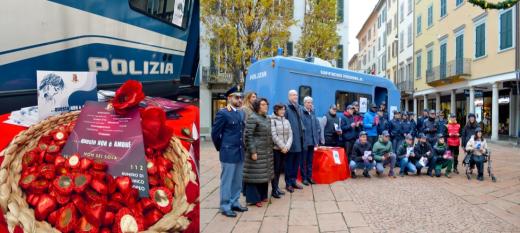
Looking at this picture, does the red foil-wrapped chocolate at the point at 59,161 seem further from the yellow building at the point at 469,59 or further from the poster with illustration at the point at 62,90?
the yellow building at the point at 469,59

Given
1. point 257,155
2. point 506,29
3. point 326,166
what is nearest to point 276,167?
point 257,155

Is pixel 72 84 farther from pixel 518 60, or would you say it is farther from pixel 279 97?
pixel 518 60

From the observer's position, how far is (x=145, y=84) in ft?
5.90

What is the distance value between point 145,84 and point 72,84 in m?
0.32

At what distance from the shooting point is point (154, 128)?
1.60 m

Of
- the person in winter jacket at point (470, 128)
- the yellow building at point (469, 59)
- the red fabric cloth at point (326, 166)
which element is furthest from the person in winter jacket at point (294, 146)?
the yellow building at point (469, 59)

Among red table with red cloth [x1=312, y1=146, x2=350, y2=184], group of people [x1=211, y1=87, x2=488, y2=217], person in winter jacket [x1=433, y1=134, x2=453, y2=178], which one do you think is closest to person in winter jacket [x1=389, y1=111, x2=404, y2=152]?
group of people [x1=211, y1=87, x2=488, y2=217]

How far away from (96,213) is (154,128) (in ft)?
1.29

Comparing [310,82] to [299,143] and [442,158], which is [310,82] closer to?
[299,143]

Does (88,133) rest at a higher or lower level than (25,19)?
lower

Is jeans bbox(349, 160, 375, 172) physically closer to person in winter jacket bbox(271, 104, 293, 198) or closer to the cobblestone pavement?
the cobblestone pavement

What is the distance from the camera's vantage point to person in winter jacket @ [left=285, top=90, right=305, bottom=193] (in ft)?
24.2

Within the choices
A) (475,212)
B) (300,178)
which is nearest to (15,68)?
(475,212)

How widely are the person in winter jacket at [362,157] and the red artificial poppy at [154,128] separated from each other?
753 centimetres
